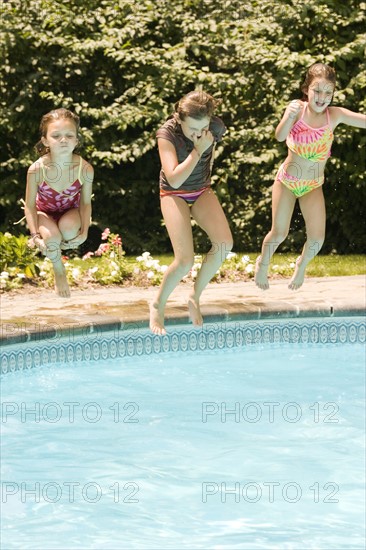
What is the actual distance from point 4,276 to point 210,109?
8.07 metres

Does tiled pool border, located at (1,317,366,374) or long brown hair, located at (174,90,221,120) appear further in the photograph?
tiled pool border, located at (1,317,366,374)

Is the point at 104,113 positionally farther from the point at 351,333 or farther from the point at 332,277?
the point at 351,333

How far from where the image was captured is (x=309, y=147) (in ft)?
20.5

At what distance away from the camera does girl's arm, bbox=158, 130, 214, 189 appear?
639 cm

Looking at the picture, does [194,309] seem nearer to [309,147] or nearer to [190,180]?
[190,180]

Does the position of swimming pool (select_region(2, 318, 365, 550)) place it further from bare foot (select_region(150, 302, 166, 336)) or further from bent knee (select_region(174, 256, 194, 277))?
bent knee (select_region(174, 256, 194, 277))

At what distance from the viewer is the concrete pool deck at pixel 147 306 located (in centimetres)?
1187

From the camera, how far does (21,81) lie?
17359mm

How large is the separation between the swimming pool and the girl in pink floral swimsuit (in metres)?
3.02

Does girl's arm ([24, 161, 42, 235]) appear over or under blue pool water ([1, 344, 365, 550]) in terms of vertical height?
over

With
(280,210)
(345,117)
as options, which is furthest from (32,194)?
(345,117)

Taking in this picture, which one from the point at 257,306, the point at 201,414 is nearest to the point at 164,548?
the point at 201,414

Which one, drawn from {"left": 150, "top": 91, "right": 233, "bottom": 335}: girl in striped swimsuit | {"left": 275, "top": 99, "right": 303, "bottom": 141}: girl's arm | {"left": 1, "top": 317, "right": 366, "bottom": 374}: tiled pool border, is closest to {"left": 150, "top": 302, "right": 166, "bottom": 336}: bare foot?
{"left": 150, "top": 91, "right": 233, "bottom": 335}: girl in striped swimsuit

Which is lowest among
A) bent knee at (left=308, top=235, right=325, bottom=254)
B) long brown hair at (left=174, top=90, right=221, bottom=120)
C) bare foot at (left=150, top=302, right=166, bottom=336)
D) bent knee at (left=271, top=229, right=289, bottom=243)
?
bare foot at (left=150, top=302, right=166, bottom=336)
